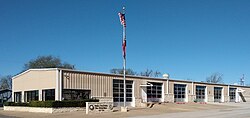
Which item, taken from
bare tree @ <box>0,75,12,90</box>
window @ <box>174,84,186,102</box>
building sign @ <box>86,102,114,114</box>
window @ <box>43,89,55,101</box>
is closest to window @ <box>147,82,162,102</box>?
window @ <box>174,84,186,102</box>

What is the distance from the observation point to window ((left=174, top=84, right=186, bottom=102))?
176 ft

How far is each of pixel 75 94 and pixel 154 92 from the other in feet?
47.0

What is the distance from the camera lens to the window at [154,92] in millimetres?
Result: 48500

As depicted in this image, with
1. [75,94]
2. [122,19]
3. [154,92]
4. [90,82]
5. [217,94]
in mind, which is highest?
[122,19]

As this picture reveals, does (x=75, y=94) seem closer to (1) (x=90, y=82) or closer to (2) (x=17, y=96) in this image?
(1) (x=90, y=82)

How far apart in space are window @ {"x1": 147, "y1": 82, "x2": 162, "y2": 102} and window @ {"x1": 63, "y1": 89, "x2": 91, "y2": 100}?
11221 millimetres

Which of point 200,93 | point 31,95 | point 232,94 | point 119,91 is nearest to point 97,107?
point 119,91

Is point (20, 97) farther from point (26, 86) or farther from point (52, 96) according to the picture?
point (52, 96)

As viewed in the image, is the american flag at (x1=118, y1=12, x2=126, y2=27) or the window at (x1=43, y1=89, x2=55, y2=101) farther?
the window at (x1=43, y1=89, x2=55, y2=101)

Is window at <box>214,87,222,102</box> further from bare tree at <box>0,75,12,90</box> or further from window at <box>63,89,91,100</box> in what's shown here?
bare tree at <box>0,75,12,90</box>

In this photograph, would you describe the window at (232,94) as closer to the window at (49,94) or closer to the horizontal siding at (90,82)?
the horizontal siding at (90,82)

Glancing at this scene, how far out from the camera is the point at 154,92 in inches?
1951

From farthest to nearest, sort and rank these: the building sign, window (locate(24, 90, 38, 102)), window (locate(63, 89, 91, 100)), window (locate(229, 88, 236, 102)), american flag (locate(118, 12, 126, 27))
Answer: window (locate(229, 88, 236, 102)), window (locate(24, 90, 38, 102)), window (locate(63, 89, 91, 100)), american flag (locate(118, 12, 126, 27)), the building sign

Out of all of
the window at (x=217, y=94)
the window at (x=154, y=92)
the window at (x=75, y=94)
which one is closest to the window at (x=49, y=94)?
the window at (x=75, y=94)
